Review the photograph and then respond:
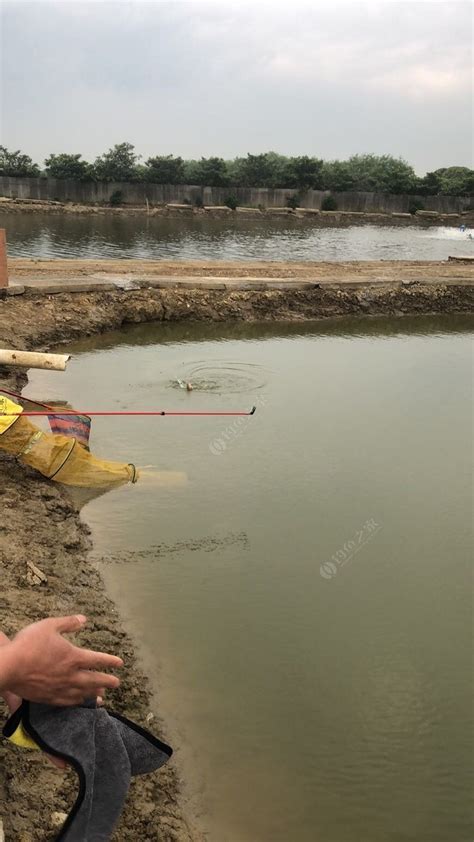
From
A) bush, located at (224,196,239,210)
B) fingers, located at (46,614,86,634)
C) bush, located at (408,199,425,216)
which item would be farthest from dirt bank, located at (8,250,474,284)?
bush, located at (408,199,425,216)

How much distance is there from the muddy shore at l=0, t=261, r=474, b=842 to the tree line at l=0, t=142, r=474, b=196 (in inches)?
1285

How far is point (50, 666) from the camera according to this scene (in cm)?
164

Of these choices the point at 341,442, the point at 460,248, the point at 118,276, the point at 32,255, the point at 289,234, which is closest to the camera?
the point at 341,442

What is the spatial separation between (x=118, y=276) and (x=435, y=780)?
36.7 feet

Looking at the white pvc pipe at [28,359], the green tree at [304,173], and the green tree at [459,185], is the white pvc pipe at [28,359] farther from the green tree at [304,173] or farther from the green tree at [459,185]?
the green tree at [459,185]

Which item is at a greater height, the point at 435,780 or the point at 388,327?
the point at 388,327

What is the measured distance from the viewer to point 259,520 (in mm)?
5371

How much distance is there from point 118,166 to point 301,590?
42462mm

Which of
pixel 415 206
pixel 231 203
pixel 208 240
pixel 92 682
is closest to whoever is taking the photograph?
pixel 92 682

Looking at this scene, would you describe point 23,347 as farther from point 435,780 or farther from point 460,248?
point 460,248

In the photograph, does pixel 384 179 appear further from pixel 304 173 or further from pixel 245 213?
pixel 245 213

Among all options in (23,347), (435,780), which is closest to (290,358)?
(23,347)

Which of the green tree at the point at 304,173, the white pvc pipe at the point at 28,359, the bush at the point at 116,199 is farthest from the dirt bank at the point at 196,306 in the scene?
the green tree at the point at 304,173

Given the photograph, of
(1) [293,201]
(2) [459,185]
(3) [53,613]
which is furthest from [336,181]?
(3) [53,613]
